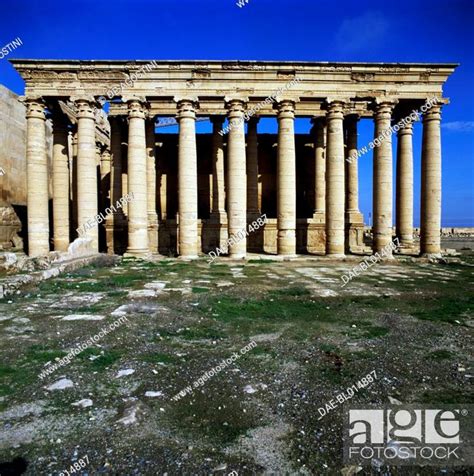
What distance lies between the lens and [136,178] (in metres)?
18.5

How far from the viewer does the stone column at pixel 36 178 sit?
59.8ft

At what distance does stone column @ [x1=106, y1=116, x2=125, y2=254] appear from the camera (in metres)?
21.8

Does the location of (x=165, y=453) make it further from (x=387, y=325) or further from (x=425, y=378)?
(x=387, y=325)

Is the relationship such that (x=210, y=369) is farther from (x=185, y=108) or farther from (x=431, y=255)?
(x=431, y=255)

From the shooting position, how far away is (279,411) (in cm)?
369

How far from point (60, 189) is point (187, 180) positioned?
813 cm

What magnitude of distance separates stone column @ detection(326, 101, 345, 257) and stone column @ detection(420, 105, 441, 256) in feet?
16.6

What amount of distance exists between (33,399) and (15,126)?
2583cm

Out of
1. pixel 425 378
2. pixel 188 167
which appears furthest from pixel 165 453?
pixel 188 167

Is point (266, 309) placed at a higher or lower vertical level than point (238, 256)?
lower

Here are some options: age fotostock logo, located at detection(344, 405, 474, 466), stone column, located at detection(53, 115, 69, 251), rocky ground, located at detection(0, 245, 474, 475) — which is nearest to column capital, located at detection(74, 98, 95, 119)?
stone column, located at detection(53, 115, 69, 251)

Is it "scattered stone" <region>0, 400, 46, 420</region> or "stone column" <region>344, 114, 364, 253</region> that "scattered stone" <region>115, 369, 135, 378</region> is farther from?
"stone column" <region>344, 114, 364, 253</region>

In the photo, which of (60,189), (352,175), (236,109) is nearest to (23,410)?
(236,109)

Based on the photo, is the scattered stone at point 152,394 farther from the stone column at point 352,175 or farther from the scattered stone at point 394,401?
the stone column at point 352,175
